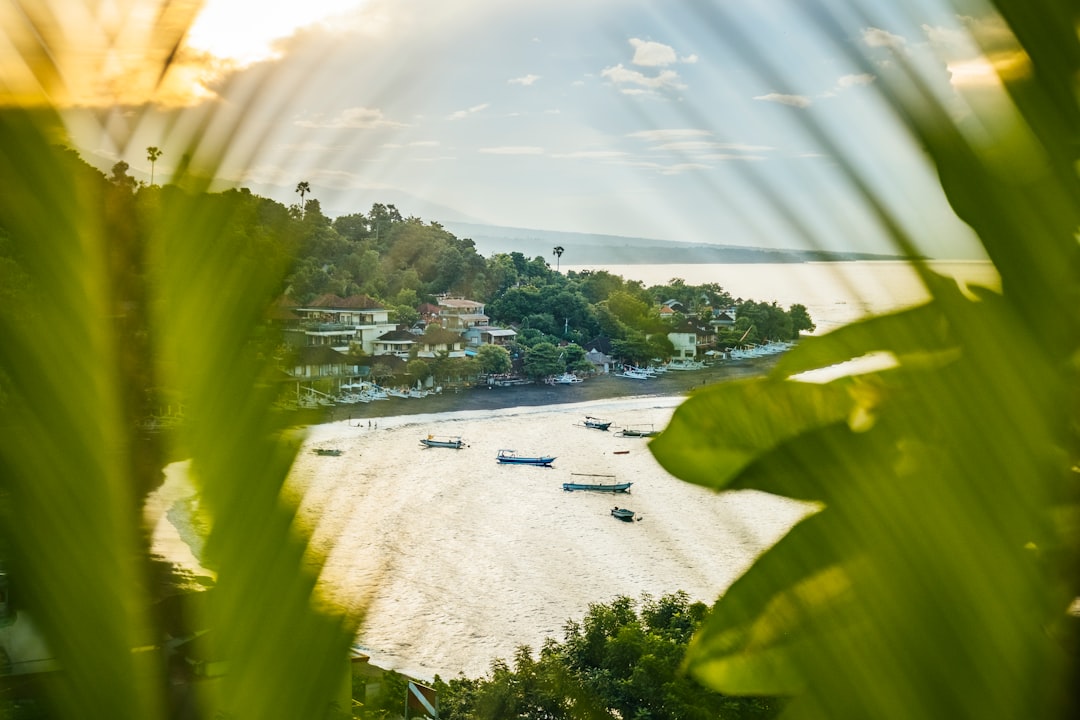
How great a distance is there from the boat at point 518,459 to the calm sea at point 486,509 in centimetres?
3

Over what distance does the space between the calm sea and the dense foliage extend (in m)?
0.04

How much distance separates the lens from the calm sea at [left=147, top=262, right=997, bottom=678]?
26 cm

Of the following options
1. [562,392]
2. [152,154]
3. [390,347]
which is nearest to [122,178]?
[152,154]

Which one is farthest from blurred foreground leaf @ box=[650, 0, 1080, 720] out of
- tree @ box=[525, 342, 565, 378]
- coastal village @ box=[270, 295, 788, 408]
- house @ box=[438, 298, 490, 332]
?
tree @ box=[525, 342, 565, 378]

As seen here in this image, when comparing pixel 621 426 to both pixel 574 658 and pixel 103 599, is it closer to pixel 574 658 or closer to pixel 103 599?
pixel 574 658

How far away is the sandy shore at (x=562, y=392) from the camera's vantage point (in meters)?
0.34

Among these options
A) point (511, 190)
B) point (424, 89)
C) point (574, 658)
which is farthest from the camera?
point (574, 658)

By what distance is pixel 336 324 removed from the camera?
14.1 inches

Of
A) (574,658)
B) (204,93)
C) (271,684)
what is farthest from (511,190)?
(574,658)

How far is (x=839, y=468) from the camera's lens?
0.73ft

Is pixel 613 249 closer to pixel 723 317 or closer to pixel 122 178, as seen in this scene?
pixel 723 317

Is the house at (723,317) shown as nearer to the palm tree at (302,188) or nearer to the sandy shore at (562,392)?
the sandy shore at (562,392)

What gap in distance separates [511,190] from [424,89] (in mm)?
170

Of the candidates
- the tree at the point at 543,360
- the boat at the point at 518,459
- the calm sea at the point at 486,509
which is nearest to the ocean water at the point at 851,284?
the calm sea at the point at 486,509
